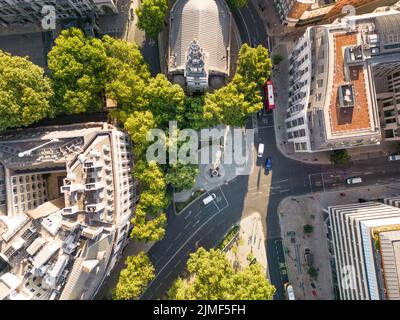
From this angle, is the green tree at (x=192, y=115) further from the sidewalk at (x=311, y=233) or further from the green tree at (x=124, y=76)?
the sidewalk at (x=311, y=233)

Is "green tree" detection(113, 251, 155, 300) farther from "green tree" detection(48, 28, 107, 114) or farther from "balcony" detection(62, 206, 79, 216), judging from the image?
"green tree" detection(48, 28, 107, 114)

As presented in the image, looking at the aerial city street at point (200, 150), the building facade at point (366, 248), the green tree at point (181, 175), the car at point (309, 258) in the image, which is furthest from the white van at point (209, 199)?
the building facade at point (366, 248)

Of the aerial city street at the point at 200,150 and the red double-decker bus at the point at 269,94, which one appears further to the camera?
the red double-decker bus at the point at 269,94

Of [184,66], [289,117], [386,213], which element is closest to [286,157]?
[289,117]

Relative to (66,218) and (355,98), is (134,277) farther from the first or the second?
(355,98)

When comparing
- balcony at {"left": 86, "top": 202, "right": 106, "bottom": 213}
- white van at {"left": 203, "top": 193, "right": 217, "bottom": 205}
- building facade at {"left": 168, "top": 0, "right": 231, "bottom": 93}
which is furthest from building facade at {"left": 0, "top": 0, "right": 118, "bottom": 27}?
white van at {"left": 203, "top": 193, "right": 217, "bottom": 205}
